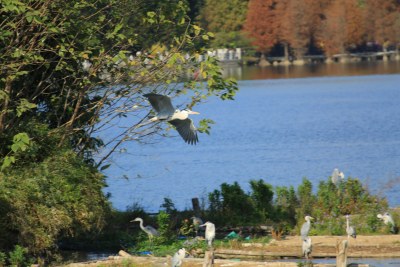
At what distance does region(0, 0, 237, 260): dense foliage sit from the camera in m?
15.9

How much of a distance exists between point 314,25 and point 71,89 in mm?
99023

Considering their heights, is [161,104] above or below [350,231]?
above

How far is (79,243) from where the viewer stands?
18438 mm

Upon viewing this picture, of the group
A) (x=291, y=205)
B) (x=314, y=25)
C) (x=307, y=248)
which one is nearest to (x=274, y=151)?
(x=291, y=205)

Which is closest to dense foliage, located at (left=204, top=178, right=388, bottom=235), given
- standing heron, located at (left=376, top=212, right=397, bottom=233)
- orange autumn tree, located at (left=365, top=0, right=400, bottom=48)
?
standing heron, located at (left=376, top=212, right=397, bottom=233)

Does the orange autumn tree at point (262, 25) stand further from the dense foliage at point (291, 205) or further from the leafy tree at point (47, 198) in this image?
the leafy tree at point (47, 198)

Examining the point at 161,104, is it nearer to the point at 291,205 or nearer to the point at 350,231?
the point at 350,231

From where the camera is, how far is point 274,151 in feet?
119

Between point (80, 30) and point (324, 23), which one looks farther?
point (324, 23)

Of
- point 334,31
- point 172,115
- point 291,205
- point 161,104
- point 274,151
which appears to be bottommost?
point 274,151

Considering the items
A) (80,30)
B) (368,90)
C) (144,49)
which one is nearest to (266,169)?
(144,49)

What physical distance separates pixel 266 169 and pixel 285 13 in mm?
85741

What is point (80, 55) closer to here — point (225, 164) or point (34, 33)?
point (34, 33)

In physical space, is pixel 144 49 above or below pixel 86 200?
above
